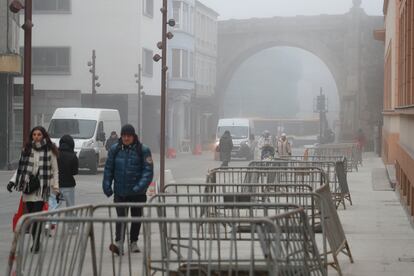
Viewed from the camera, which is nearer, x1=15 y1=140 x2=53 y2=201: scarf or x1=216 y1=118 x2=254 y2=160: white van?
x1=15 y1=140 x2=53 y2=201: scarf

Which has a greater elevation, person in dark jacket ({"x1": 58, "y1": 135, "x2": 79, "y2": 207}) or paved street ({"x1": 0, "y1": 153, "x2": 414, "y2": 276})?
person in dark jacket ({"x1": 58, "y1": 135, "x2": 79, "y2": 207})

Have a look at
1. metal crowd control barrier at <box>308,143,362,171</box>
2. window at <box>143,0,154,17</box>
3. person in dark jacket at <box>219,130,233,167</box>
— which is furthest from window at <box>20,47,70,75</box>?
metal crowd control barrier at <box>308,143,362,171</box>

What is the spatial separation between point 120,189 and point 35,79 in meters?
42.6

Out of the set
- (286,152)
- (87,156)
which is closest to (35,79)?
(87,156)

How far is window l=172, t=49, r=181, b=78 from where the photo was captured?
64.8 m

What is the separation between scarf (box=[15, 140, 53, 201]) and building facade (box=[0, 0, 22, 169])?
816 inches

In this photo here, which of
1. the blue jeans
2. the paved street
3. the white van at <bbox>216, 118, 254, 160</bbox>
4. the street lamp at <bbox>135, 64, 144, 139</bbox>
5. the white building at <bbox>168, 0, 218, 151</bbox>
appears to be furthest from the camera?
the white building at <bbox>168, 0, 218, 151</bbox>

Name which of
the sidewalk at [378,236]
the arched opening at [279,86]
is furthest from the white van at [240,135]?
the arched opening at [279,86]

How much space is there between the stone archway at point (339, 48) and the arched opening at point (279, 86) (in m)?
53.7

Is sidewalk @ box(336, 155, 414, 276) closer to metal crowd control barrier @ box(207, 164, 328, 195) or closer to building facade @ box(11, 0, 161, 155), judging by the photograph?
metal crowd control barrier @ box(207, 164, 328, 195)

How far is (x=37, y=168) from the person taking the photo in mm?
13164

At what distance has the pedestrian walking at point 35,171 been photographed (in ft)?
42.8

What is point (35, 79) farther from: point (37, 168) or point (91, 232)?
point (91, 232)

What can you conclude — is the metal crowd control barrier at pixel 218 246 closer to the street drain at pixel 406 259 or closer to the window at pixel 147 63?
the street drain at pixel 406 259
